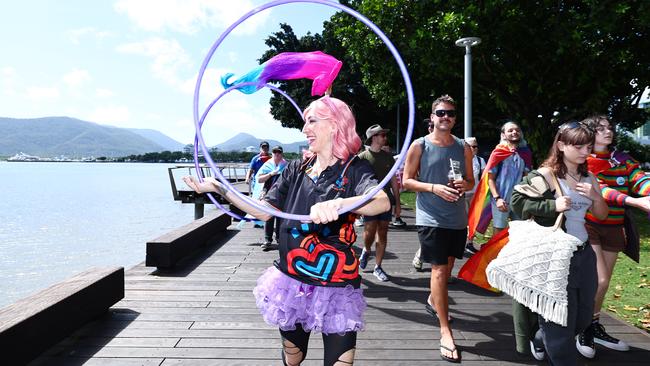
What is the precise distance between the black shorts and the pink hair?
1.71 meters

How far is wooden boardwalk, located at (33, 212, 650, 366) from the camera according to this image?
3.45m

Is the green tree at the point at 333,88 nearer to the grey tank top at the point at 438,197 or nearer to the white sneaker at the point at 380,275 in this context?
the white sneaker at the point at 380,275

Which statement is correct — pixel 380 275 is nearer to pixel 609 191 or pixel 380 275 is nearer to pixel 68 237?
pixel 609 191

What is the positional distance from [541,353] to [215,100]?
10.1 ft

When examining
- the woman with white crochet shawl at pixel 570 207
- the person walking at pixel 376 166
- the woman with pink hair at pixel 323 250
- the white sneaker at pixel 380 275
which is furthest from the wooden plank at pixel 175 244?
the woman with white crochet shawl at pixel 570 207

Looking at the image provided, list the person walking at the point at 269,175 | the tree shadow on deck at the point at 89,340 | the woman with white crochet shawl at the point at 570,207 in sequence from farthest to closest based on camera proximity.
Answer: the person walking at the point at 269,175, the tree shadow on deck at the point at 89,340, the woman with white crochet shawl at the point at 570,207

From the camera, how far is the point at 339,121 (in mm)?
2268

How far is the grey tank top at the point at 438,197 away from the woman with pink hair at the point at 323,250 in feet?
5.42

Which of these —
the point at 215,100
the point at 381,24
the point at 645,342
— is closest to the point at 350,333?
the point at 215,100

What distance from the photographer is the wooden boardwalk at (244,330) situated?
11.3 ft

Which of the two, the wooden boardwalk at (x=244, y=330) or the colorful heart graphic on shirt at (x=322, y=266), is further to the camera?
the wooden boardwalk at (x=244, y=330)

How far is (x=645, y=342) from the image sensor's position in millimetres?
3766

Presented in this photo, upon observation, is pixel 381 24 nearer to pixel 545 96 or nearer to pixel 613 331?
pixel 545 96

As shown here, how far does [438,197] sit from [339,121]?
5.83 ft
